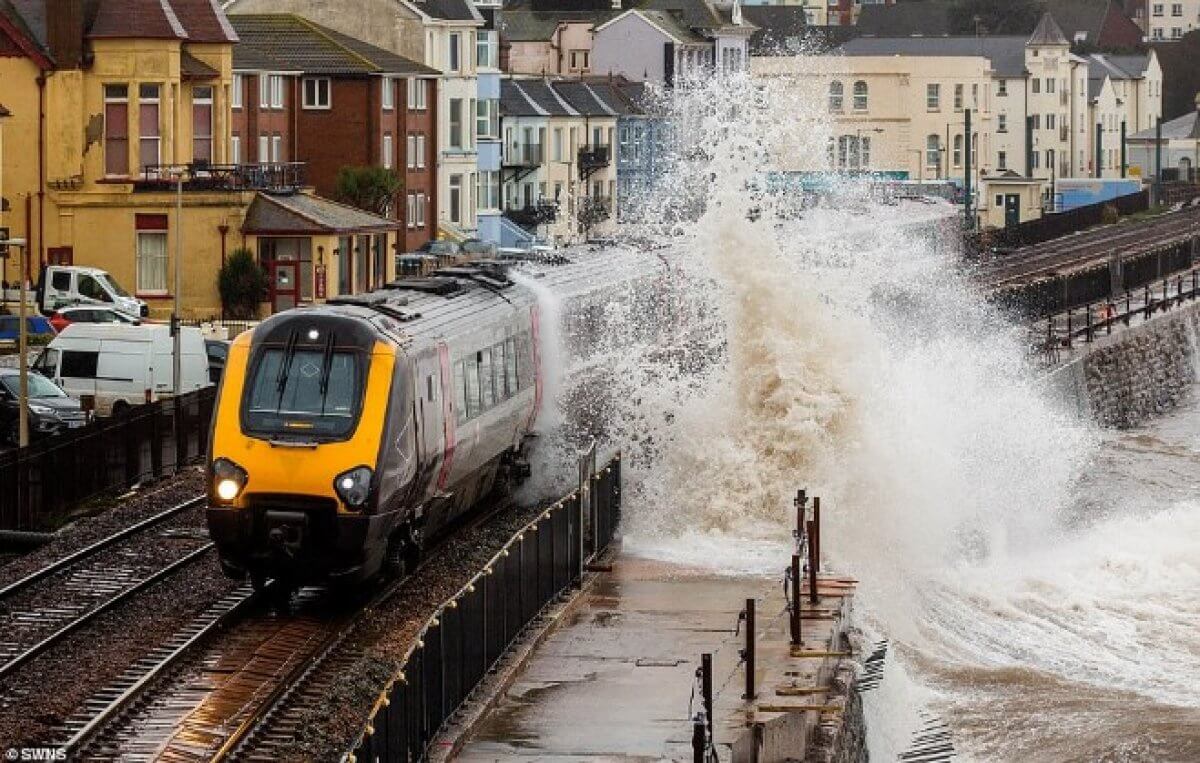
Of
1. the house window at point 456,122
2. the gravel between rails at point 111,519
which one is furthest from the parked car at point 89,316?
the house window at point 456,122

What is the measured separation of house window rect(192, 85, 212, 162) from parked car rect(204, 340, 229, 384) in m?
15.8

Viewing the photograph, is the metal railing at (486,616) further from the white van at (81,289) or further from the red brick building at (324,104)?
the red brick building at (324,104)

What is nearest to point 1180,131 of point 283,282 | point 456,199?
point 456,199

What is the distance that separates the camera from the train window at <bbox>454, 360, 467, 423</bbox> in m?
27.8

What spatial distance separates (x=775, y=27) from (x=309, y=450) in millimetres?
138381

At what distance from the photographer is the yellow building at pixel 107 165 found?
196 ft

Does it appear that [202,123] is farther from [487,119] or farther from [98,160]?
[487,119]

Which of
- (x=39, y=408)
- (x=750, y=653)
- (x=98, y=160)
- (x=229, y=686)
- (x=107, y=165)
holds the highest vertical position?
→ (x=98, y=160)

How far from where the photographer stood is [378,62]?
78.3 metres

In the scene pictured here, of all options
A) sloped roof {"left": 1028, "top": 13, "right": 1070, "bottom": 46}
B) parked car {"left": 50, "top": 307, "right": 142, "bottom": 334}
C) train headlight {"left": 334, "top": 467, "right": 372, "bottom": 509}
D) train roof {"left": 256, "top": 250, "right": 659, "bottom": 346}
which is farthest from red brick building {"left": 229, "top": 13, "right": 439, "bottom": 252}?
sloped roof {"left": 1028, "top": 13, "right": 1070, "bottom": 46}

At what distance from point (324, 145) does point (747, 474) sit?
47.3 m

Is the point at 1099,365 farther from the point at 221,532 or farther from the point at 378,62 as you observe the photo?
the point at 221,532

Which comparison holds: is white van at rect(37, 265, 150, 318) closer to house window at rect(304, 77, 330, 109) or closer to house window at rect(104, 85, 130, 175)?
house window at rect(104, 85, 130, 175)

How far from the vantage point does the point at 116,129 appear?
60.5 metres
